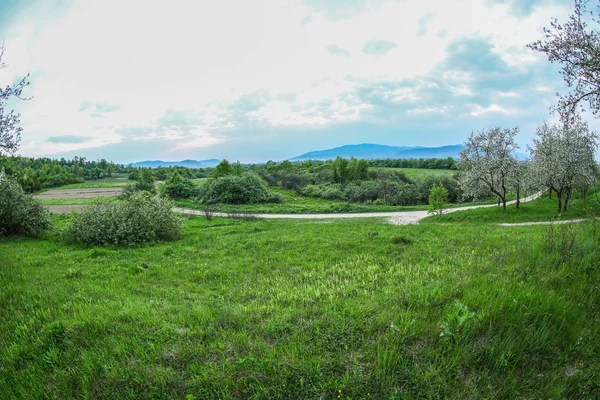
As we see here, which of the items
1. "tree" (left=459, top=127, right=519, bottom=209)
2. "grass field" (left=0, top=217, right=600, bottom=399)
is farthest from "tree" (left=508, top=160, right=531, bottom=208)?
"grass field" (left=0, top=217, right=600, bottom=399)

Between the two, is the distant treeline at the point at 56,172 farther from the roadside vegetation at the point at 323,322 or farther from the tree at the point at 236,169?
the roadside vegetation at the point at 323,322

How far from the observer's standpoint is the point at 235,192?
53.1m

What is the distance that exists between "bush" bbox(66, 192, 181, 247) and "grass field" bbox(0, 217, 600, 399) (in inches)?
350

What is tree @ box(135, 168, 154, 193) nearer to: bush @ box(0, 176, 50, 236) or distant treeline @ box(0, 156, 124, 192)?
distant treeline @ box(0, 156, 124, 192)

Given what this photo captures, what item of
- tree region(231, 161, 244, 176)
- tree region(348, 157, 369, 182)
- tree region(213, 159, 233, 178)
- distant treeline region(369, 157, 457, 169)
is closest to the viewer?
tree region(213, 159, 233, 178)

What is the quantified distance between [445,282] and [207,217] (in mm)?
29150

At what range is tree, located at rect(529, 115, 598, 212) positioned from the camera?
26766mm

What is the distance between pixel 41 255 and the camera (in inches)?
507

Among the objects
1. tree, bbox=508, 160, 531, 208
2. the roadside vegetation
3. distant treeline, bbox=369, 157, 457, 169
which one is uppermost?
distant treeline, bbox=369, 157, 457, 169

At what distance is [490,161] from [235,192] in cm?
3726

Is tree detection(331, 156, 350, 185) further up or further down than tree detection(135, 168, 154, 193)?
further up

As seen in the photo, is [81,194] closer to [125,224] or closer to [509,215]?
[125,224]

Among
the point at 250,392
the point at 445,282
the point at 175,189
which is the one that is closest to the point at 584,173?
the point at 445,282

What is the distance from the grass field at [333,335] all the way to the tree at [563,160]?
24.7 m
